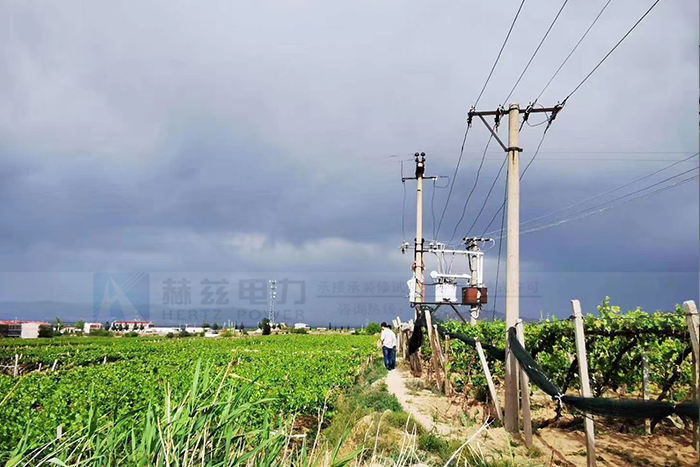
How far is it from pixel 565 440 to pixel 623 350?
164cm

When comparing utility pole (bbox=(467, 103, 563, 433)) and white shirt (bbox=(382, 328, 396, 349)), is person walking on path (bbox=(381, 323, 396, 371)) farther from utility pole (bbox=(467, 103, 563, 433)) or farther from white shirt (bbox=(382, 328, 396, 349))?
utility pole (bbox=(467, 103, 563, 433))

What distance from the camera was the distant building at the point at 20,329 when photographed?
2810 inches

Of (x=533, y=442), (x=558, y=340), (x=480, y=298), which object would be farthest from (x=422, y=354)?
(x=533, y=442)

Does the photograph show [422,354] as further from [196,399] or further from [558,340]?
[196,399]

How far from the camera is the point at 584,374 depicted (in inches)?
207

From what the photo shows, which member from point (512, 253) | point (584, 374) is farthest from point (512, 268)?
point (584, 374)

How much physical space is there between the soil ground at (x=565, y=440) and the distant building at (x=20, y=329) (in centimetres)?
7629

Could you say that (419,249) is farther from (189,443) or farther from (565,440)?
(189,443)

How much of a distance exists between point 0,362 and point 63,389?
2449 centimetres

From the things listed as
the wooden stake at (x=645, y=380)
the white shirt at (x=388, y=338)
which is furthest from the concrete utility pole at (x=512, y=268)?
the white shirt at (x=388, y=338)

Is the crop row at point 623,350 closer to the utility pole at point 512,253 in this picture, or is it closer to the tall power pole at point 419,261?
the utility pole at point 512,253

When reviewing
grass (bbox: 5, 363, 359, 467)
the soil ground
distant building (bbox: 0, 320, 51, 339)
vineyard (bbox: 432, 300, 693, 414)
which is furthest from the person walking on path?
distant building (bbox: 0, 320, 51, 339)

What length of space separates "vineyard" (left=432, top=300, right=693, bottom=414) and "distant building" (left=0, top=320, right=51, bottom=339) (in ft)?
254

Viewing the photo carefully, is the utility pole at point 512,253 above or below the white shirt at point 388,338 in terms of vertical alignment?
above
